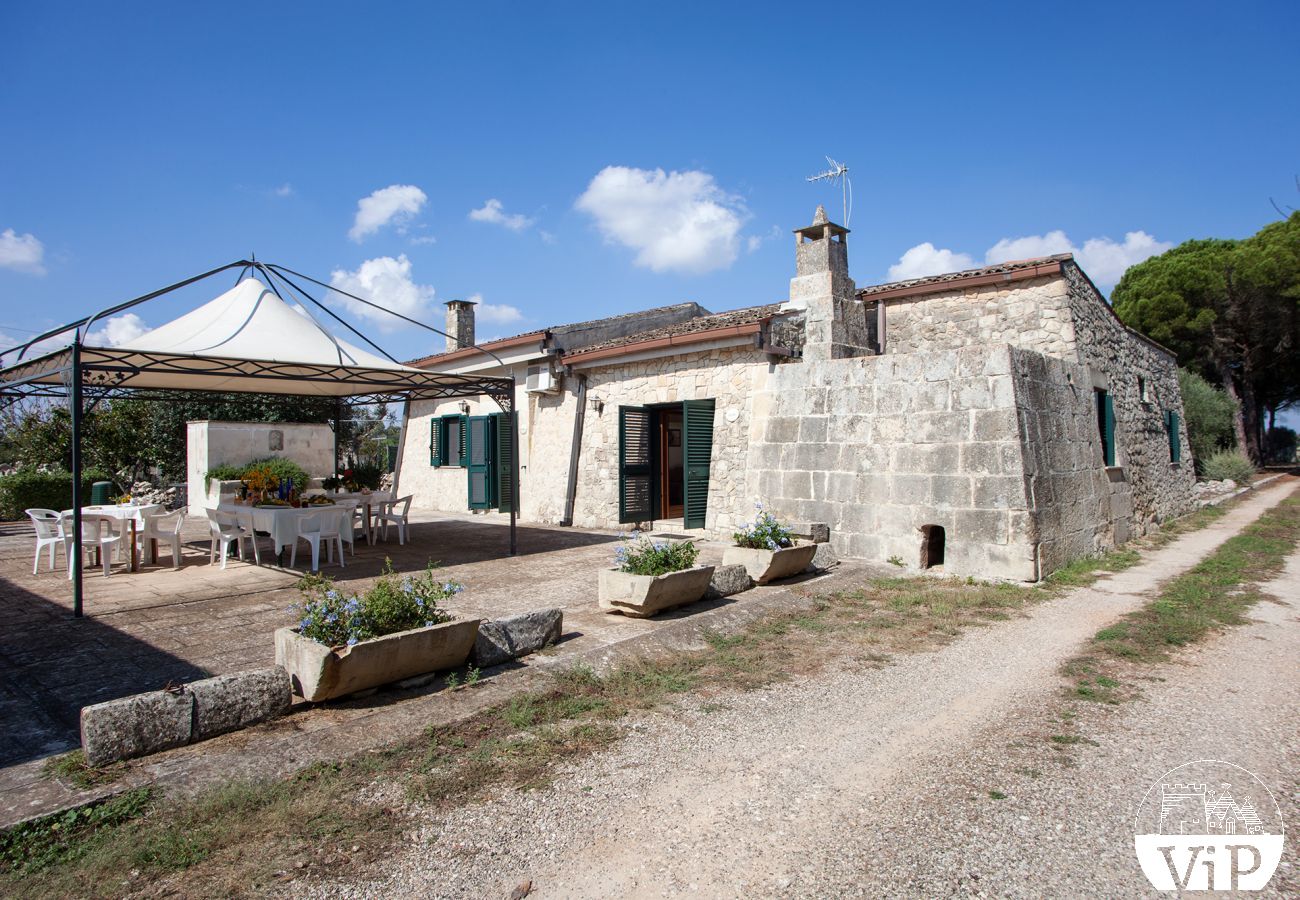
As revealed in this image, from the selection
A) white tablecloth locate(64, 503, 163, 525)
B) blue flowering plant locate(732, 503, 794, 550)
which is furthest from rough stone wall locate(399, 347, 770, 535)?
white tablecloth locate(64, 503, 163, 525)

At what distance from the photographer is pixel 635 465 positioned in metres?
11.4

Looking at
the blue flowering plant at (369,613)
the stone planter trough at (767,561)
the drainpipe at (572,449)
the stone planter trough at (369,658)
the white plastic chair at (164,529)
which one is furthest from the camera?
the drainpipe at (572,449)

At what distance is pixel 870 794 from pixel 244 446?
1443 centimetres

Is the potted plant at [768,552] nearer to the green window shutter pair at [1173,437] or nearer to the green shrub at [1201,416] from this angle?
the green window shutter pair at [1173,437]

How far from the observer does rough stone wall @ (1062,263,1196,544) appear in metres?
9.79

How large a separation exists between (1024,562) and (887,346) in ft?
13.8

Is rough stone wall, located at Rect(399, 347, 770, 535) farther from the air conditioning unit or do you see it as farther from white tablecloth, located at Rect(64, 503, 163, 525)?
white tablecloth, located at Rect(64, 503, 163, 525)

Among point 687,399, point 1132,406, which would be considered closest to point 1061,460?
point 1132,406

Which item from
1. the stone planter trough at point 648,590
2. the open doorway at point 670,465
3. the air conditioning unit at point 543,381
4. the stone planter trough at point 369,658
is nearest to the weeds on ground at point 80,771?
the stone planter trough at point 369,658

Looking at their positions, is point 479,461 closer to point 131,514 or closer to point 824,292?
point 131,514

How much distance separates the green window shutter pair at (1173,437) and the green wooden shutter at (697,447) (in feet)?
27.7

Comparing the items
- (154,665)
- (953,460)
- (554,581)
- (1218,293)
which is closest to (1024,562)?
(953,460)

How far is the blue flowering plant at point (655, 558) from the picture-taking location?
597 centimetres

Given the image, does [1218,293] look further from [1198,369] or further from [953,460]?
[953,460]
